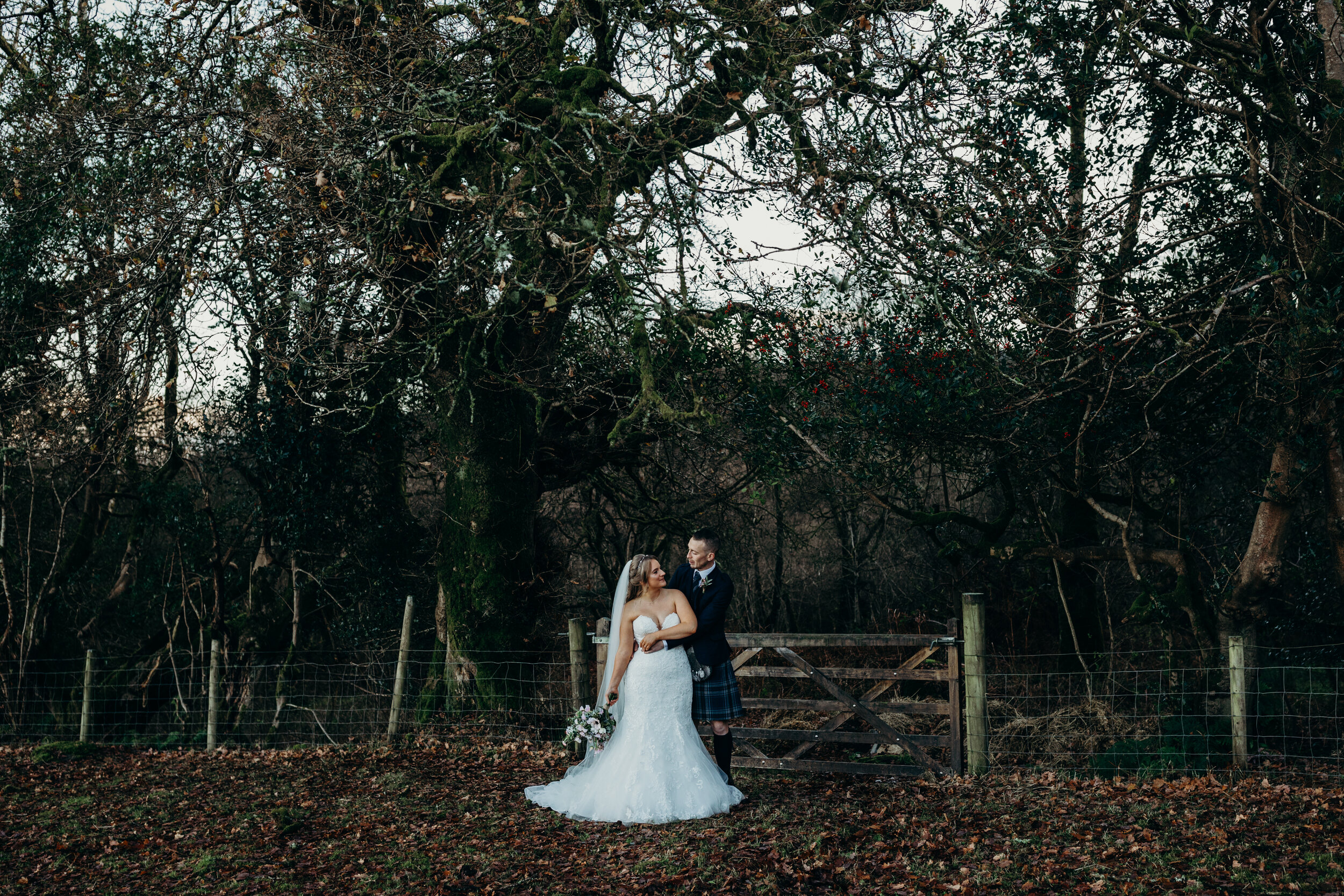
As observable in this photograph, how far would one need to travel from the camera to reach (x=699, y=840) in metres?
6.33

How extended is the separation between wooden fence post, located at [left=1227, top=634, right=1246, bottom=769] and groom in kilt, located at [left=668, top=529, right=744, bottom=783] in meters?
4.00

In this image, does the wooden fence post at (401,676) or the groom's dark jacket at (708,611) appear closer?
the groom's dark jacket at (708,611)

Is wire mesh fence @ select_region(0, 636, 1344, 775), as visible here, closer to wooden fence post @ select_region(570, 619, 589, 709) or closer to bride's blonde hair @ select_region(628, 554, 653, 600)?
wooden fence post @ select_region(570, 619, 589, 709)

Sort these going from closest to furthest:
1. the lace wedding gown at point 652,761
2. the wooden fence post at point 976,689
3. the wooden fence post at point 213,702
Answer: the lace wedding gown at point 652,761 < the wooden fence post at point 976,689 < the wooden fence post at point 213,702

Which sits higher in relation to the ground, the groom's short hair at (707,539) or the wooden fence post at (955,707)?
the groom's short hair at (707,539)

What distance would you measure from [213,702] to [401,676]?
230cm

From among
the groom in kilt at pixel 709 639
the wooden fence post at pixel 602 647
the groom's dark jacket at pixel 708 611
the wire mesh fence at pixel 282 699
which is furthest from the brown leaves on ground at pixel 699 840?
the wire mesh fence at pixel 282 699

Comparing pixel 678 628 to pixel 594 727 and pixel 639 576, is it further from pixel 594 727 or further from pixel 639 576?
pixel 594 727

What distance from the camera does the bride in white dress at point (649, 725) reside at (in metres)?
6.96

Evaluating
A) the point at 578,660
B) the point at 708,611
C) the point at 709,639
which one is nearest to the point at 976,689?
the point at 709,639

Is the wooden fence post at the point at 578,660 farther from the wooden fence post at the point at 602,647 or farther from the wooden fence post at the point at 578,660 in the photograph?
the wooden fence post at the point at 602,647

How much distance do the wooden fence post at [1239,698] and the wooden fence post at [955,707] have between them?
2089 millimetres

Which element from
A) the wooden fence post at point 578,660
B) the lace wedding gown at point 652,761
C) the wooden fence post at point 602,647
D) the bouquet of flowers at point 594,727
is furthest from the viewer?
the wooden fence post at point 578,660

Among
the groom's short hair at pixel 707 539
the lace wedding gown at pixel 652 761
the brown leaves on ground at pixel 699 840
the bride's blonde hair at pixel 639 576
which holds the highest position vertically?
the groom's short hair at pixel 707 539
